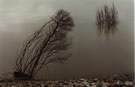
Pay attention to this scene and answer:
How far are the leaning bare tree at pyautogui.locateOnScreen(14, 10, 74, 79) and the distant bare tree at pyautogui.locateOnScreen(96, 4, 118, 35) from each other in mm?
275

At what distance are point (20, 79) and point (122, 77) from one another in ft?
3.12

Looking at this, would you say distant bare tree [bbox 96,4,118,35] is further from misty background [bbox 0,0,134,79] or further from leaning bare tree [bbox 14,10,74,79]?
leaning bare tree [bbox 14,10,74,79]

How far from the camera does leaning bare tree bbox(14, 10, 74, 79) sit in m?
1.84

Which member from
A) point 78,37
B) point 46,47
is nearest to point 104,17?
point 78,37

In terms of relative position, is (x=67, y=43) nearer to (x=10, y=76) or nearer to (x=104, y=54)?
(x=104, y=54)

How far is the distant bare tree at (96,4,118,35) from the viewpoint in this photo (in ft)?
6.17

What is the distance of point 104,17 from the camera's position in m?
1.91

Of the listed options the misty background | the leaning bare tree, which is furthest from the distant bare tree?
the leaning bare tree

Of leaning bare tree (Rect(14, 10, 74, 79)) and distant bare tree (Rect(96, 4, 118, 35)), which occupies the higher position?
distant bare tree (Rect(96, 4, 118, 35))

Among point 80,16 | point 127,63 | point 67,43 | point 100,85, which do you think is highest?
point 80,16

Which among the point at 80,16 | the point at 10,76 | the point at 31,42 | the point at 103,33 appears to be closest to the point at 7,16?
the point at 31,42

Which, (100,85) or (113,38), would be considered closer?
(100,85)

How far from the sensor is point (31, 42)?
1.85m

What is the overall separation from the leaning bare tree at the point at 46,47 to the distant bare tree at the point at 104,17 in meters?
0.28
